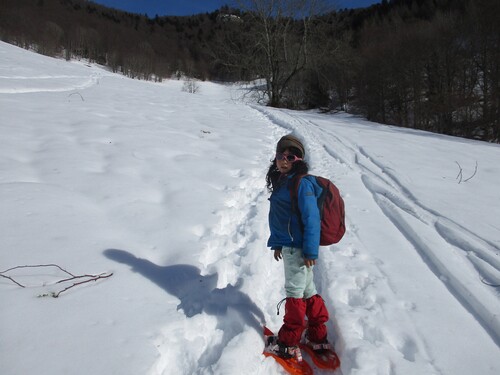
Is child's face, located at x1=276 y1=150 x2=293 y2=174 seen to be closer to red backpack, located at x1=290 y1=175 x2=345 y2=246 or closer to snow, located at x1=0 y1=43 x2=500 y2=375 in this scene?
red backpack, located at x1=290 y1=175 x2=345 y2=246

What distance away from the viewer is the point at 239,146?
6.46m

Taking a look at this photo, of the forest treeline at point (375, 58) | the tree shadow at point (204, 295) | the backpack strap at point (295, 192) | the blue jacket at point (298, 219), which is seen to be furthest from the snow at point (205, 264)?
the forest treeline at point (375, 58)

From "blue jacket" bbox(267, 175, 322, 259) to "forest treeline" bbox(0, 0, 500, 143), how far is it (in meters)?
14.1

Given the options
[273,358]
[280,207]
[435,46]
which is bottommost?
[273,358]

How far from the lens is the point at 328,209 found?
1790 millimetres

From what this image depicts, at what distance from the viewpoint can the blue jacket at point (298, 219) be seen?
174cm

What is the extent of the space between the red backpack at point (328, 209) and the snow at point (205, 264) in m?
0.71

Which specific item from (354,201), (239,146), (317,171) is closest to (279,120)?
(239,146)

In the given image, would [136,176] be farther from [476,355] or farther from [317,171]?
[476,355]

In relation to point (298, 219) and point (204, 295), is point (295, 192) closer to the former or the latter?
point (298, 219)

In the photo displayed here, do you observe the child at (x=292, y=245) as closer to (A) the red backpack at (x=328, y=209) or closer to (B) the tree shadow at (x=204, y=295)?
(A) the red backpack at (x=328, y=209)

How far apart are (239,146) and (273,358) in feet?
16.4

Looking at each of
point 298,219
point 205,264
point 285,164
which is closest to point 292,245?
point 298,219

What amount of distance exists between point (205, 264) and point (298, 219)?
1159 millimetres
